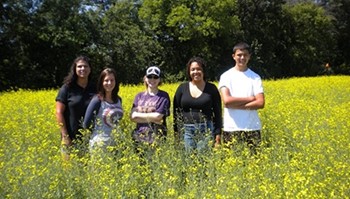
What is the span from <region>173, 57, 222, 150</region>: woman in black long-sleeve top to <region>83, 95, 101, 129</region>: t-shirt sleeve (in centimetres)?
94

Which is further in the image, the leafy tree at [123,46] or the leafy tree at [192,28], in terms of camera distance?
the leafy tree at [192,28]

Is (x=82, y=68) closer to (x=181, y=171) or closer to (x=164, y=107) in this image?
(x=164, y=107)

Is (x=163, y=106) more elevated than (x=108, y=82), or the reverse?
(x=108, y=82)

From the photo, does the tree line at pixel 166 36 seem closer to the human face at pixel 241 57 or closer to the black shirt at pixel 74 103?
the black shirt at pixel 74 103

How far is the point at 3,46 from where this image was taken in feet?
76.3

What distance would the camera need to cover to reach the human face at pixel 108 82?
5.00 meters

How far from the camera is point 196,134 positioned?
203 inches

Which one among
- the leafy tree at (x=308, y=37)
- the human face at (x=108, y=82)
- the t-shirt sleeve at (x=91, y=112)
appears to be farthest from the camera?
the leafy tree at (x=308, y=37)

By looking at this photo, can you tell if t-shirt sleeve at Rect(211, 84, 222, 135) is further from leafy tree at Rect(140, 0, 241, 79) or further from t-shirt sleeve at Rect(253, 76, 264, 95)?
leafy tree at Rect(140, 0, 241, 79)

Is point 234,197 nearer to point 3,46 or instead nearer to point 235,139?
point 235,139

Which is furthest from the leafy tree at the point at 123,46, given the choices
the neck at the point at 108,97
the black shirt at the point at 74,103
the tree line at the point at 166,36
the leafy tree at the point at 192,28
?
the neck at the point at 108,97

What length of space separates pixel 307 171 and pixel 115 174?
5.51 ft

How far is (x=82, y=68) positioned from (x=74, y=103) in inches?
16.0

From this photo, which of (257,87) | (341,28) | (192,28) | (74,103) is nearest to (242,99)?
(257,87)
